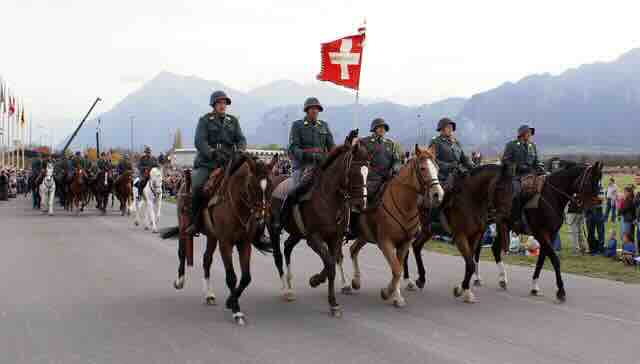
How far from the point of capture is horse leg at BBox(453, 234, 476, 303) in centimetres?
1120

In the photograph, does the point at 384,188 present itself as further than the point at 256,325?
Yes

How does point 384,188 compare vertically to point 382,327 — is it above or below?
above

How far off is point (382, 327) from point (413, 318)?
818 millimetres

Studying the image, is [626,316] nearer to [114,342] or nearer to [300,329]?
[300,329]

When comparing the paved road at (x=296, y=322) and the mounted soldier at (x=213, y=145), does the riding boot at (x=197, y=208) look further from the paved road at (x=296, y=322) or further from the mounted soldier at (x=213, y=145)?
the paved road at (x=296, y=322)

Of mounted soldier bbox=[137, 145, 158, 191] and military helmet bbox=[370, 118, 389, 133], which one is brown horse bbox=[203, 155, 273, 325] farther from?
mounted soldier bbox=[137, 145, 158, 191]

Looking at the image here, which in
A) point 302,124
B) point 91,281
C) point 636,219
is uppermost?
point 302,124

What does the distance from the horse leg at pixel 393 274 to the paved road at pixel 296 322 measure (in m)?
0.19

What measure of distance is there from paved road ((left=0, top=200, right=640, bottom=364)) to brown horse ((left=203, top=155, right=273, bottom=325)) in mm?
573

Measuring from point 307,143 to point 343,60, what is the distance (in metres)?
6.35

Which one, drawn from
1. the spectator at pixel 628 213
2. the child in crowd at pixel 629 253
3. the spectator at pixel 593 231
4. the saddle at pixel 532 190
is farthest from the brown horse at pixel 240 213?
the spectator at pixel 593 231

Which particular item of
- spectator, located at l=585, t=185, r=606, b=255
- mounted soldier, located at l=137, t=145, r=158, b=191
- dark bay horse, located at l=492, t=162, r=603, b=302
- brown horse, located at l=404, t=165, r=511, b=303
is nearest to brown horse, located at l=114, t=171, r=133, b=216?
mounted soldier, located at l=137, t=145, r=158, b=191

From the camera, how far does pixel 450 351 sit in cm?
795

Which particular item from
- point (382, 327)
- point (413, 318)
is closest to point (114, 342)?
point (382, 327)
